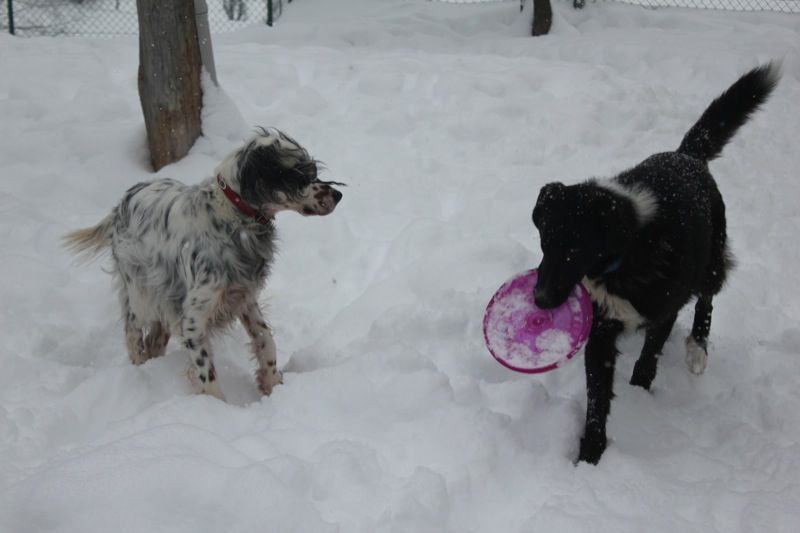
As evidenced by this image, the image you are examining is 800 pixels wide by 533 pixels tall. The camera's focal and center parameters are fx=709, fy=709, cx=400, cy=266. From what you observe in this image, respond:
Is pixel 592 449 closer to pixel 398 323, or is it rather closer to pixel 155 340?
pixel 398 323

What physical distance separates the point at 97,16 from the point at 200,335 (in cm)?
1717

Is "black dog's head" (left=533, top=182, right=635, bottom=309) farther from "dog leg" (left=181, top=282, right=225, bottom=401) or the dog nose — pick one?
"dog leg" (left=181, top=282, right=225, bottom=401)

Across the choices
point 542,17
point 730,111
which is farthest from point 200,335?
point 542,17

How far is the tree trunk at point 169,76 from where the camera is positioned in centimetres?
588

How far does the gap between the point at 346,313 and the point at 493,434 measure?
173 centimetres

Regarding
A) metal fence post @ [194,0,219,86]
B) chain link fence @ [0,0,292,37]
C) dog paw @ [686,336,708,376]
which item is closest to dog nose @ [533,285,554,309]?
dog paw @ [686,336,708,376]

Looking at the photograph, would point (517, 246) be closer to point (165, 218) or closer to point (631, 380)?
point (631, 380)

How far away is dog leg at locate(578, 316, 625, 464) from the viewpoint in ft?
10.8

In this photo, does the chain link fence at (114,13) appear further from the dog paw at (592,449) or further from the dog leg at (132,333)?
the dog paw at (592,449)

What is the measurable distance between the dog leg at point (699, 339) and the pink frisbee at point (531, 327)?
3.78 ft

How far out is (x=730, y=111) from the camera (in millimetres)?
4293

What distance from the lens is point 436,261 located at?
4855 mm

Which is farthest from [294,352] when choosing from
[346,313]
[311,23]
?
[311,23]

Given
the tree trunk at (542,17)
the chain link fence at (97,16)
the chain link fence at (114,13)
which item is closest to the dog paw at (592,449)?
the tree trunk at (542,17)
